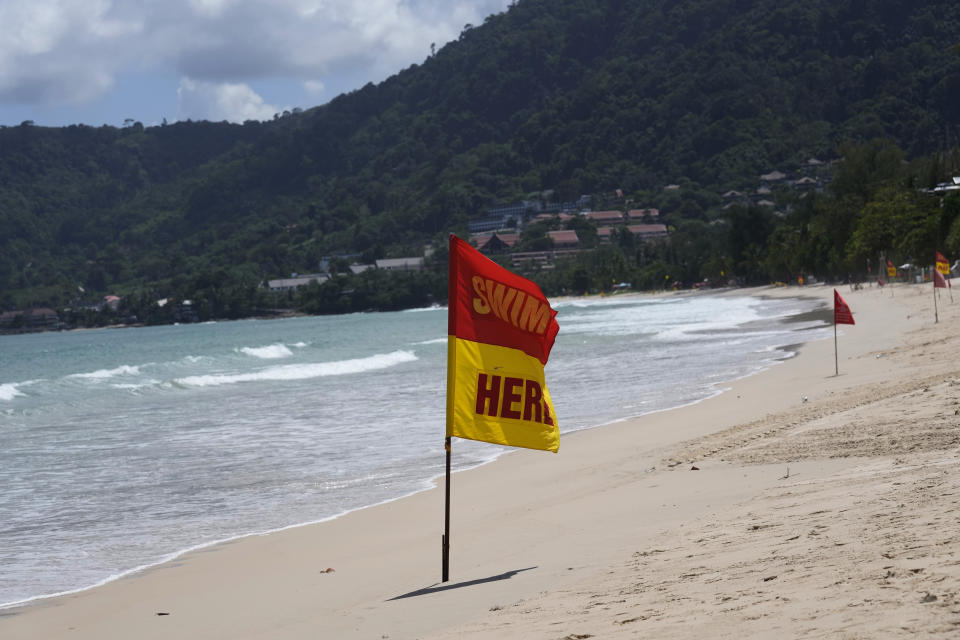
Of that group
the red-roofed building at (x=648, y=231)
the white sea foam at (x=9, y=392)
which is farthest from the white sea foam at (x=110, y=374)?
the red-roofed building at (x=648, y=231)

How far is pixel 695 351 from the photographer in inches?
1051

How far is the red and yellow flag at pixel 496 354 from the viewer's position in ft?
20.8

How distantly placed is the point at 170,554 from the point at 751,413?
785cm

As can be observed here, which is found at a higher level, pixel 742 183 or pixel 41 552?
pixel 742 183

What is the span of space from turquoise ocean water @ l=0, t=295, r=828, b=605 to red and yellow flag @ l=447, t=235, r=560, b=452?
2639mm

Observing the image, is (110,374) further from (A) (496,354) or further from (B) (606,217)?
(B) (606,217)

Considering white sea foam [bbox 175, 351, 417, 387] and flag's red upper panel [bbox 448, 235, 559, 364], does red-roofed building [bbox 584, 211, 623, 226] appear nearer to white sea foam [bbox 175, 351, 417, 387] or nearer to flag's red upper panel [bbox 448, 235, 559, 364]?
white sea foam [bbox 175, 351, 417, 387]

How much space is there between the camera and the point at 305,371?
104ft

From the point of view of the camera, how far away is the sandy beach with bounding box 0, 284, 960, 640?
4.23 m

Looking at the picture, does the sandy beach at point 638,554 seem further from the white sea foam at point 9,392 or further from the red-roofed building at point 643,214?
the red-roofed building at point 643,214

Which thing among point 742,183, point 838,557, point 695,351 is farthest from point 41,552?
point 742,183

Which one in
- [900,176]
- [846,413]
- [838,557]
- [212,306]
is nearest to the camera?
[838,557]

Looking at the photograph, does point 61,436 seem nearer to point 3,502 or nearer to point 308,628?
point 3,502

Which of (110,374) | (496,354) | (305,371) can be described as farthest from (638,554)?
(110,374)
